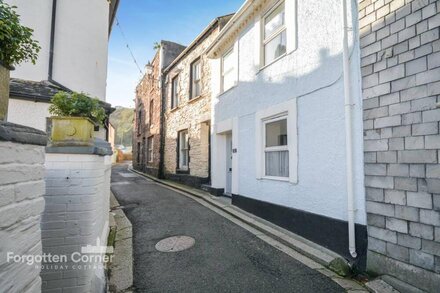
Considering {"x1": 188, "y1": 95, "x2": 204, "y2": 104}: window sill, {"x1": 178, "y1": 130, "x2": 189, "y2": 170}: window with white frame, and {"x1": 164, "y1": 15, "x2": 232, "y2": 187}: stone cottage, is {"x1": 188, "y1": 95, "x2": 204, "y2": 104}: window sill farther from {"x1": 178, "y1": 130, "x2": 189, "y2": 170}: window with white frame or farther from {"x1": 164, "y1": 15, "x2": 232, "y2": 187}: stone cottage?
{"x1": 178, "y1": 130, "x2": 189, "y2": 170}: window with white frame

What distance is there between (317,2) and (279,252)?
4.82 meters

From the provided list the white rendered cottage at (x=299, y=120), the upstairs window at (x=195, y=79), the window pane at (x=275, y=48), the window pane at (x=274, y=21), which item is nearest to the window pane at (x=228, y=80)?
the white rendered cottage at (x=299, y=120)

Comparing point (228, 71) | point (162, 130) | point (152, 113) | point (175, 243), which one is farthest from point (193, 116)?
point (152, 113)

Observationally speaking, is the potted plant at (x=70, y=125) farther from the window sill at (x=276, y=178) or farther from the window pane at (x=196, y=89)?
the window pane at (x=196, y=89)

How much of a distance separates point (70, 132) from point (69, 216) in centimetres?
86

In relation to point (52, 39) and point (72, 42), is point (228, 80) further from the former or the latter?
point (52, 39)

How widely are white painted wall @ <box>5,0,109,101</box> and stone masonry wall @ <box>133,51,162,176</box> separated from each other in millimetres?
6083

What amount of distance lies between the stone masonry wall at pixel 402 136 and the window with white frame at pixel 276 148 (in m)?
2.06

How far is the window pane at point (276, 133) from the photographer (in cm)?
569

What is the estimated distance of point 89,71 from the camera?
8367 mm

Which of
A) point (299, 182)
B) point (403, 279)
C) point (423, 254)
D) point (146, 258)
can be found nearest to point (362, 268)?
point (403, 279)

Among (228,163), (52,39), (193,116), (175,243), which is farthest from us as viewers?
(193,116)

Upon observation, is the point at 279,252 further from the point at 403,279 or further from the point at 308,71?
the point at 308,71

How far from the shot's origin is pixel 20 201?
1.37 m
